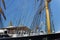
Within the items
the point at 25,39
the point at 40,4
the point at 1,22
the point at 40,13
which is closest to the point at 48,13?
the point at 40,13

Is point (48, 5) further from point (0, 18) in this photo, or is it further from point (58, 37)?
point (58, 37)

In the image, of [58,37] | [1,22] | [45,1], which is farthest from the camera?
[1,22]

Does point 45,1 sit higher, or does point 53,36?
point 45,1

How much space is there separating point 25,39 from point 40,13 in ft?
70.5

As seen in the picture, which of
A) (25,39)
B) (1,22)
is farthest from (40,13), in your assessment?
(25,39)

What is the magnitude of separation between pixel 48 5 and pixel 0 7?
1015cm

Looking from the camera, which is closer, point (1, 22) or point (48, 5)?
point (48, 5)

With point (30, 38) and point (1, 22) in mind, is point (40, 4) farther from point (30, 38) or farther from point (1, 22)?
point (30, 38)

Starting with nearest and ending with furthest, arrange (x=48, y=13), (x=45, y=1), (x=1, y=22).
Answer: (x=48, y=13)
(x=45, y=1)
(x=1, y=22)

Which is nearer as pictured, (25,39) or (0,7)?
(25,39)

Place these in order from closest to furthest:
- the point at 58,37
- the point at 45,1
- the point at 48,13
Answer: the point at 58,37 → the point at 48,13 → the point at 45,1

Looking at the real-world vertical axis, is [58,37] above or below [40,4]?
below

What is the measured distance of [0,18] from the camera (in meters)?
34.4

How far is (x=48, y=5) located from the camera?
29734 millimetres
